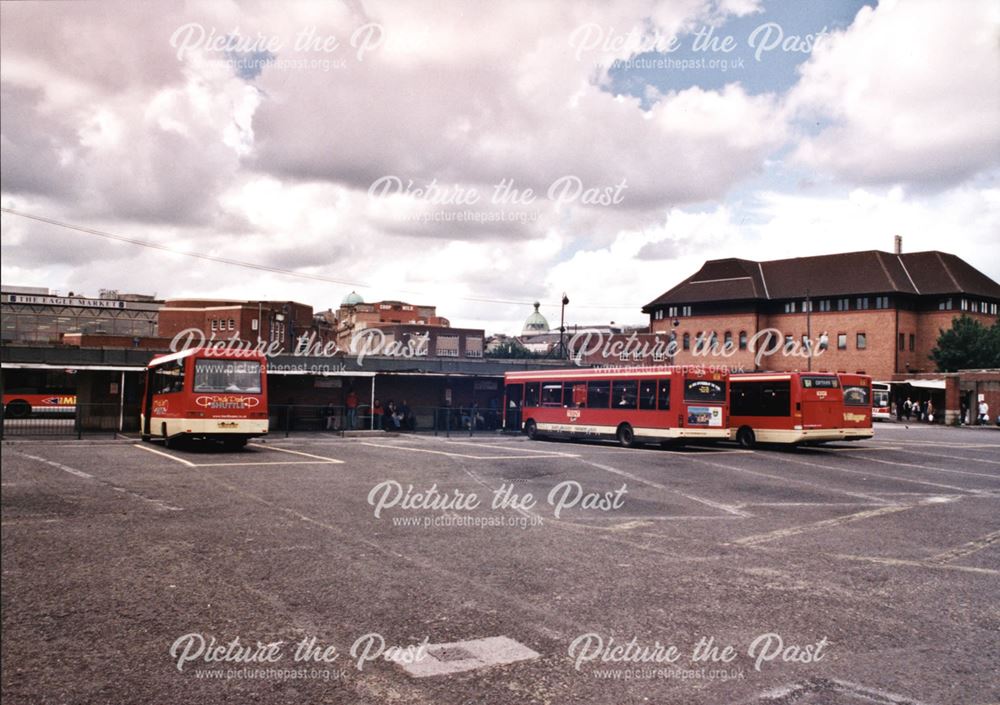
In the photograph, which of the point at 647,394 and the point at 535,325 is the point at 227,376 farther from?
the point at 535,325

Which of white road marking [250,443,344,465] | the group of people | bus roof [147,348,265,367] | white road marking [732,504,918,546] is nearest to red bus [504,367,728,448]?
white road marking [250,443,344,465]

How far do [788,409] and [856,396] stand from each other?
3.11 meters

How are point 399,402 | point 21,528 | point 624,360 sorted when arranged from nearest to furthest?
point 21,528
point 399,402
point 624,360

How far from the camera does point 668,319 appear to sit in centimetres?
9512

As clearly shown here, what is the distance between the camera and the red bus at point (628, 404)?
25.6 m

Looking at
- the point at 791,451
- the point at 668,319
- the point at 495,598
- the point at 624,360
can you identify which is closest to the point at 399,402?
the point at 791,451

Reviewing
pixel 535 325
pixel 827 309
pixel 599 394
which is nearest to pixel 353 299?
pixel 535 325

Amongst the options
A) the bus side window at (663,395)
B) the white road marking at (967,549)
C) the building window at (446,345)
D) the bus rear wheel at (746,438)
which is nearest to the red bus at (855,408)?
the bus rear wheel at (746,438)

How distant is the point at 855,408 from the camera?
89.6 ft

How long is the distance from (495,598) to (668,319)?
90593 millimetres

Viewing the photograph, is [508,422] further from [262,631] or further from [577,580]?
[262,631]

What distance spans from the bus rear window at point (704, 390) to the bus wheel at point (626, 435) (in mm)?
2610

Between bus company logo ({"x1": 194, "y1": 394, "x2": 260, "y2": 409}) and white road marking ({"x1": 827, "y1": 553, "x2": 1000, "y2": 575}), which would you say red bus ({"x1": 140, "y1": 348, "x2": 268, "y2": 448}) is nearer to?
bus company logo ({"x1": 194, "y1": 394, "x2": 260, "y2": 409})

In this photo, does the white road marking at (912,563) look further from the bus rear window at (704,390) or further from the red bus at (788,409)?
the red bus at (788,409)
